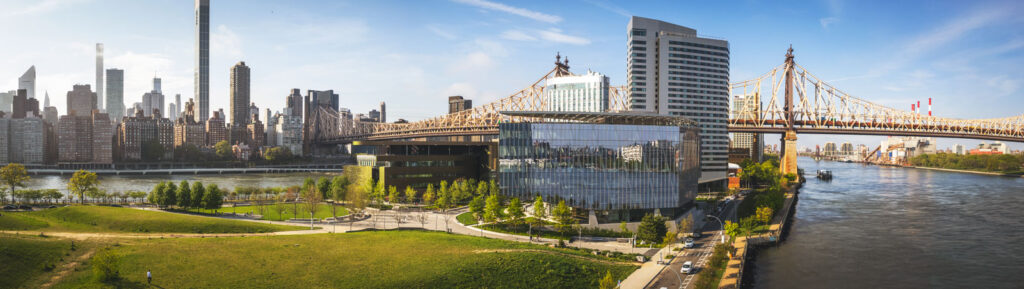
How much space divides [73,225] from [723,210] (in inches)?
3199

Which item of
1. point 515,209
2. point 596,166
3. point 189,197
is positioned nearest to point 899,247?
point 596,166

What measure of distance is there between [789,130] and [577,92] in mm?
54452

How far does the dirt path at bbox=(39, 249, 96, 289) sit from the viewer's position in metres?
36.8

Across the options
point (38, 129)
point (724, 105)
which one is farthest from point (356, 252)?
point (38, 129)

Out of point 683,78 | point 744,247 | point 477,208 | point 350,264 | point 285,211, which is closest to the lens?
point 350,264

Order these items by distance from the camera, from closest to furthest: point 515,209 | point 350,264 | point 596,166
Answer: point 350,264 < point 515,209 < point 596,166

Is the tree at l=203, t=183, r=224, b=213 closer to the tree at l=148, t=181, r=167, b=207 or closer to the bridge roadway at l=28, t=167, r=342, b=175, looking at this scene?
the tree at l=148, t=181, r=167, b=207

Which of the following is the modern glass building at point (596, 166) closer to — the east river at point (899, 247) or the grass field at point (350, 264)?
the east river at point (899, 247)

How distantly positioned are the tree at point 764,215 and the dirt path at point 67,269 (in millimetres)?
66495

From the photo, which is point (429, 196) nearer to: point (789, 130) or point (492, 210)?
point (492, 210)

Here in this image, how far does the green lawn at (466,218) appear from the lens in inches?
2549

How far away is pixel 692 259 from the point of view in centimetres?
4831

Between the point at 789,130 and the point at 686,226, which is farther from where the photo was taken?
the point at 789,130

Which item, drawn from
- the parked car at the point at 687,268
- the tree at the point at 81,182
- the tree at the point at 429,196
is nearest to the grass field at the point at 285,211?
the tree at the point at 429,196
